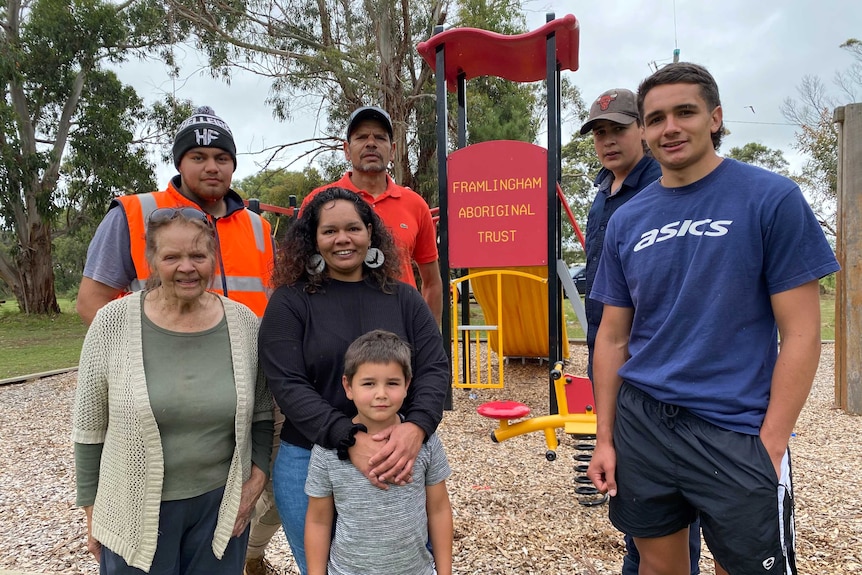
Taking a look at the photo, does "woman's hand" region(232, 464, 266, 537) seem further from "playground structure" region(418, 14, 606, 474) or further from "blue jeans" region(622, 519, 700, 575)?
"playground structure" region(418, 14, 606, 474)

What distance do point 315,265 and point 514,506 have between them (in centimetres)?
212

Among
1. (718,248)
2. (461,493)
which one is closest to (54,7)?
(461,493)

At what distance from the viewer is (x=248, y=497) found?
5.47 feet

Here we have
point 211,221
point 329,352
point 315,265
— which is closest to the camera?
point 329,352

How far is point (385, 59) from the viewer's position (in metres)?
13.3

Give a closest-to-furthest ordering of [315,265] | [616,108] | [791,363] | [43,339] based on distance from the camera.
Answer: [791,363], [315,265], [616,108], [43,339]

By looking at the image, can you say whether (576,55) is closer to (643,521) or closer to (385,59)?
(643,521)

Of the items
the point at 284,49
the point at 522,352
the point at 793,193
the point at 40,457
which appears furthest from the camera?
the point at 284,49

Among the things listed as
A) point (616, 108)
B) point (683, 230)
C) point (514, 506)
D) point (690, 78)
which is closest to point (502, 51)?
point (616, 108)

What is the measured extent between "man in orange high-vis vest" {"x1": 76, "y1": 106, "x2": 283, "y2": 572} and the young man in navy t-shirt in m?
1.26

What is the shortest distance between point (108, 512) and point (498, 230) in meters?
3.72

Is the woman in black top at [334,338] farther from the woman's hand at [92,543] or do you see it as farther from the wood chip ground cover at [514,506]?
the wood chip ground cover at [514,506]

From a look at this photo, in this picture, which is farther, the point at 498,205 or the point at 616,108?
the point at 498,205

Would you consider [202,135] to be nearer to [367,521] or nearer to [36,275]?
[367,521]
